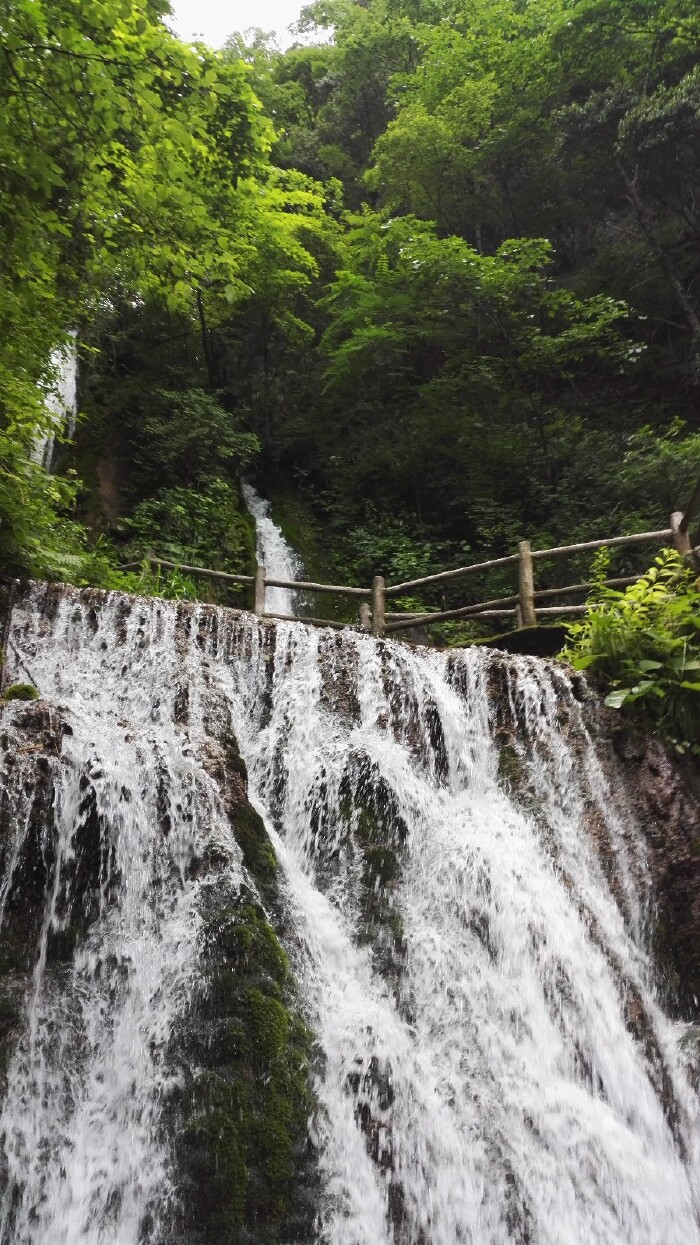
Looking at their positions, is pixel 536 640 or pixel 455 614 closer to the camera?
pixel 536 640

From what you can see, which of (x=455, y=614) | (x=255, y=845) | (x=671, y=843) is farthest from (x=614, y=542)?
(x=255, y=845)

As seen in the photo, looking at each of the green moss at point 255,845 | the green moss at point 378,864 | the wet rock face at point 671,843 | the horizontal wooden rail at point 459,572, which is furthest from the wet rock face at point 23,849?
the horizontal wooden rail at point 459,572

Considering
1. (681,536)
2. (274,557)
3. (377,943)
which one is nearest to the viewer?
(377,943)

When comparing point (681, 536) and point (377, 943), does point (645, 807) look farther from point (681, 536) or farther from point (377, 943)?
point (681, 536)

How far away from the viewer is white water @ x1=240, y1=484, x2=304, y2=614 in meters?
12.9

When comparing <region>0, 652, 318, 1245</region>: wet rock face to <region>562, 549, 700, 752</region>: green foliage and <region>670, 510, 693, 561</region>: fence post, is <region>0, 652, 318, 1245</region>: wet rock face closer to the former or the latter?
<region>562, 549, 700, 752</region>: green foliage

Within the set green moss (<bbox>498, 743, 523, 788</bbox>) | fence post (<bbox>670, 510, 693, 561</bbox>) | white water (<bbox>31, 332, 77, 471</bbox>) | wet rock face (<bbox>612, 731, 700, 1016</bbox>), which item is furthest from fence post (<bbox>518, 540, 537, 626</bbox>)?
white water (<bbox>31, 332, 77, 471</bbox>)

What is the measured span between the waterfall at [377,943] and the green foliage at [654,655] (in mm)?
418

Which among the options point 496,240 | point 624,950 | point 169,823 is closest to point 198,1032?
point 169,823

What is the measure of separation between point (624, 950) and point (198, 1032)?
8.96 ft

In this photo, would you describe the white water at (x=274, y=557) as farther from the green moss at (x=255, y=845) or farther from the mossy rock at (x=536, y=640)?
the green moss at (x=255, y=845)

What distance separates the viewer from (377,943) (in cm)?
448

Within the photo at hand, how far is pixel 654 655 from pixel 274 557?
9.52m

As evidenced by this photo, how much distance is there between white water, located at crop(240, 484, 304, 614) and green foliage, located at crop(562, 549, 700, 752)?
22.7ft
